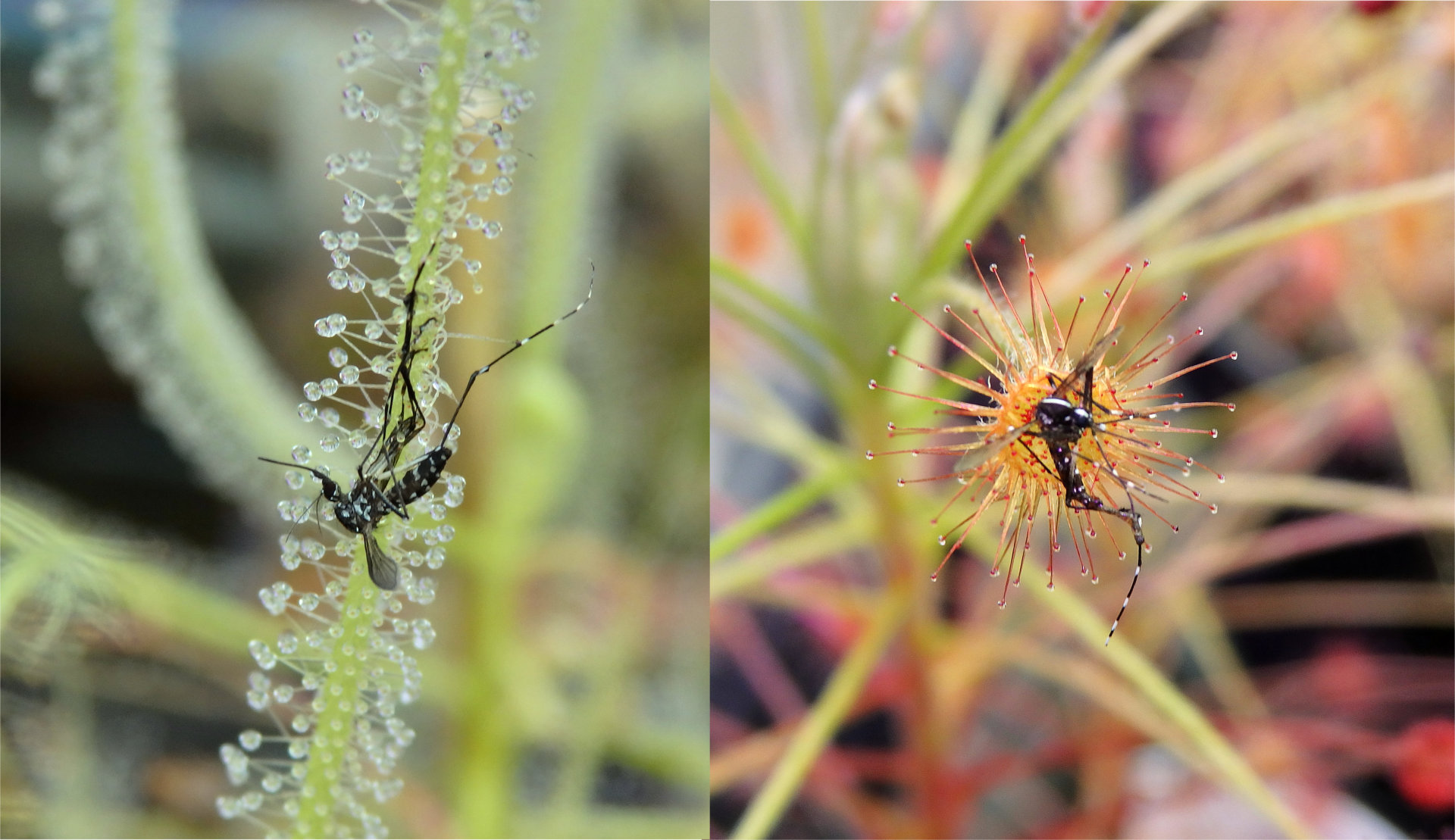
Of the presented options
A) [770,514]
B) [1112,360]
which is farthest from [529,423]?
[1112,360]

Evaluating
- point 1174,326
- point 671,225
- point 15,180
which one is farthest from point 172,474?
point 1174,326

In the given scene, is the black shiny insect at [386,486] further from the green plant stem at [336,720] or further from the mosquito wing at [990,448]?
the mosquito wing at [990,448]

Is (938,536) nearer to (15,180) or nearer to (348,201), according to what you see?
(348,201)

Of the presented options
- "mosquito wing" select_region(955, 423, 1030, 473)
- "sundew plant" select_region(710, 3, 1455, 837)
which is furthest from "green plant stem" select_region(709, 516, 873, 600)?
"mosquito wing" select_region(955, 423, 1030, 473)

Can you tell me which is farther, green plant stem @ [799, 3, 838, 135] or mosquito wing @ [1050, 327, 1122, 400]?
green plant stem @ [799, 3, 838, 135]

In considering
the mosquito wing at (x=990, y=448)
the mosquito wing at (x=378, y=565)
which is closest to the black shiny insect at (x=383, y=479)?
the mosquito wing at (x=378, y=565)

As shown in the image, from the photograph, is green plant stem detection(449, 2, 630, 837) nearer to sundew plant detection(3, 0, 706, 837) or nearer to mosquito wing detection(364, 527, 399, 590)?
sundew plant detection(3, 0, 706, 837)
